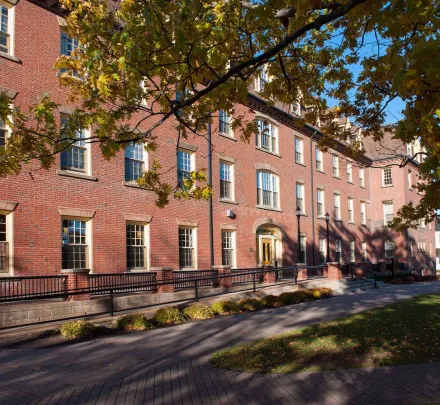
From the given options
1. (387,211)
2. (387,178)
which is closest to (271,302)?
(387,211)

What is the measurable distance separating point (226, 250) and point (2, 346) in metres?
14.2

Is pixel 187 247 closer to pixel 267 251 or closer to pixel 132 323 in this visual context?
pixel 267 251

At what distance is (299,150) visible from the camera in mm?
30750

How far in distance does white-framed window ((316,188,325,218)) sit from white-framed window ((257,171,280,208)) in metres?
5.84

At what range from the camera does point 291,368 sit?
7332 mm

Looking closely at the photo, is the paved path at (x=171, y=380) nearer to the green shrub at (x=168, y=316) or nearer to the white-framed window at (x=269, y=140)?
the green shrub at (x=168, y=316)

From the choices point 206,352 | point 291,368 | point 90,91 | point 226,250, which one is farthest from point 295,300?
point 90,91

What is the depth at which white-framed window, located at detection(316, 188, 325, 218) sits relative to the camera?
3250 cm

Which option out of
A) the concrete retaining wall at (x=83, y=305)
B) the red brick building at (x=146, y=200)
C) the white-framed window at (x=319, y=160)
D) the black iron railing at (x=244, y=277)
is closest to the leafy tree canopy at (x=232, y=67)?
the red brick building at (x=146, y=200)

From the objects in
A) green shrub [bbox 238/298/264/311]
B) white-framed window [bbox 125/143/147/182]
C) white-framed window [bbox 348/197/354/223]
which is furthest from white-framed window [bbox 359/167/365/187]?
green shrub [bbox 238/298/264/311]

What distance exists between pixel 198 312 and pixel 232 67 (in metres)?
8.11

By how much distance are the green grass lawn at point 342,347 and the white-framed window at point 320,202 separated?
835 inches

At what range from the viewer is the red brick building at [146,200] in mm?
14625

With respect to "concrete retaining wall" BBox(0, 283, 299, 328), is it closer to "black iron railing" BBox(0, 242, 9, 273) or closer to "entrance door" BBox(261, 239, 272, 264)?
"black iron railing" BBox(0, 242, 9, 273)
